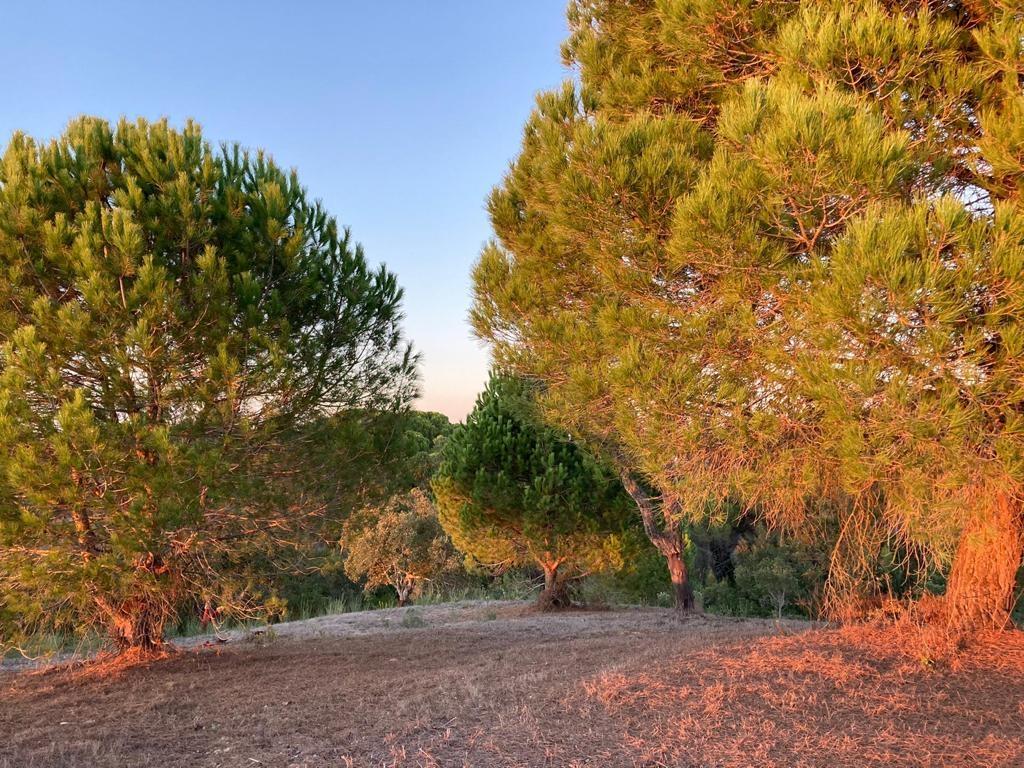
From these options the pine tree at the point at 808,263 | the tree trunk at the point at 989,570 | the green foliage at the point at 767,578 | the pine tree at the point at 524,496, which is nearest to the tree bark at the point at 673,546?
the pine tree at the point at 524,496

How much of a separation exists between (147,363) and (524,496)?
763cm

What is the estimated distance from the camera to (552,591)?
13836 millimetres

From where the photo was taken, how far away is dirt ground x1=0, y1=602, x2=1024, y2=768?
3.79 meters

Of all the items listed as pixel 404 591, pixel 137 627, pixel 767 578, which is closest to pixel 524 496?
pixel 137 627

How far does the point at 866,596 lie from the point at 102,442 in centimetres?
728

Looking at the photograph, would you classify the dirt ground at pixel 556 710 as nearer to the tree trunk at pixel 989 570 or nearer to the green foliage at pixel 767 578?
the tree trunk at pixel 989 570

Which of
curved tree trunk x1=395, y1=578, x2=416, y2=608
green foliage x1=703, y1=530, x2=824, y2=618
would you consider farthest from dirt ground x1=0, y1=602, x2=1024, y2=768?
curved tree trunk x1=395, y1=578, x2=416, y2=608

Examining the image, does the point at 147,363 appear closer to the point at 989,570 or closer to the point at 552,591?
the point at 989,570

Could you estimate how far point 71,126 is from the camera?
697cm

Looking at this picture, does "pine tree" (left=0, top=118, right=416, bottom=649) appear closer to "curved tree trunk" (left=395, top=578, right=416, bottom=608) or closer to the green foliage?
"curved tree trunk" (left=395, top=578, right=416, bottom=608)

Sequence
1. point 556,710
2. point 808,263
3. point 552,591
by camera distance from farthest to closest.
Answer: point 552,591, point 808,263, point 556,710

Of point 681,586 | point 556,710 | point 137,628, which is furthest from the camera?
point 681,586

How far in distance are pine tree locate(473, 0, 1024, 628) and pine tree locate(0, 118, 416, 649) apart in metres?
2.70

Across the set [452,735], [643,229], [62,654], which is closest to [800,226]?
[643,229]
